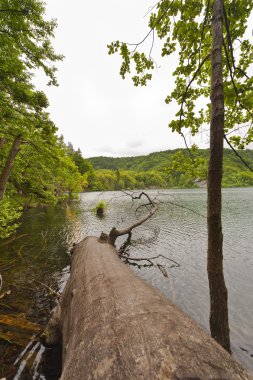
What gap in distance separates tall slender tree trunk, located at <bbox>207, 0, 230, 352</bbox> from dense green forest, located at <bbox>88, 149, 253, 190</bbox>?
484mm

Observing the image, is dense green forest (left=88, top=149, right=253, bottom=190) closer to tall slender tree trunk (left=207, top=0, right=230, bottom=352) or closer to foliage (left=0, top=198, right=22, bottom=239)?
tall slender tree trunk (left=207, top=0, right=230, bottom=352)

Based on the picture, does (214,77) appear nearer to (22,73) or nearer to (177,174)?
(177,174)

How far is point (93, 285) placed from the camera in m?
3.00

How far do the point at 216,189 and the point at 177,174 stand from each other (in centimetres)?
269

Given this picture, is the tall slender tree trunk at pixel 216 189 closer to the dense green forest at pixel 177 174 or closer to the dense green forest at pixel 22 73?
the dense green forest at pixel 177 174

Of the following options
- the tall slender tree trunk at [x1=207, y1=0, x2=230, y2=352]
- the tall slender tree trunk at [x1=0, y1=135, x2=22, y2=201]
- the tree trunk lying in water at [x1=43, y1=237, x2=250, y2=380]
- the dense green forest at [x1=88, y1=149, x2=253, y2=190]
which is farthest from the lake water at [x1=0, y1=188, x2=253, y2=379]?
the tall slender tree trunk at [x1=0, y1=135, x2=22, y2=201]

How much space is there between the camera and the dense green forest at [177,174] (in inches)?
155

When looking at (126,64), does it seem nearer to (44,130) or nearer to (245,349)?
(44,130)

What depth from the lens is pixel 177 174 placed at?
506 centimetres

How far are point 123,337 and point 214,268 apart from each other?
1633 mm

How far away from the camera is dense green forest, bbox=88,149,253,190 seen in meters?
3.95

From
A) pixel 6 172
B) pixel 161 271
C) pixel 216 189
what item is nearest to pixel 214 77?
pixel 216 189

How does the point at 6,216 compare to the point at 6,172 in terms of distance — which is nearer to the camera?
the point at 6,216

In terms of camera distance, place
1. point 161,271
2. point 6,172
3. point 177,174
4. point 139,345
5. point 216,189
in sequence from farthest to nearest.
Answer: point 6,172 < point 161,271 < point 177,174 < point 216,189 < point 139,345
